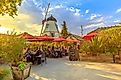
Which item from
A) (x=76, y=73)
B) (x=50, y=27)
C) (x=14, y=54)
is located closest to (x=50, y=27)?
(x=50, y=27)

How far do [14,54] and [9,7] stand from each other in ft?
10.9

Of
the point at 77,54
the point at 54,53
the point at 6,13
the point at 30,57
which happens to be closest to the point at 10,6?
the point at 6,13

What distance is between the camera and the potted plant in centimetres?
1096

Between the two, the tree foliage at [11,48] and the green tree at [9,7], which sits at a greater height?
the green tree at [9,7]

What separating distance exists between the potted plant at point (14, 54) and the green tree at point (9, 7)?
2282 millimetres

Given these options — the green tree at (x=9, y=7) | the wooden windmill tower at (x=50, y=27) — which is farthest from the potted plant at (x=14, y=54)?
the wooden windmill tower at (x=50, y=27)

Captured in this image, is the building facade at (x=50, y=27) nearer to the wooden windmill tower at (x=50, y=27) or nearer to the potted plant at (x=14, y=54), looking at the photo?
the wooden windmill tower at (x=50, y=27)

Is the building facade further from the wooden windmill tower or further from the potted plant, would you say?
the potted plant

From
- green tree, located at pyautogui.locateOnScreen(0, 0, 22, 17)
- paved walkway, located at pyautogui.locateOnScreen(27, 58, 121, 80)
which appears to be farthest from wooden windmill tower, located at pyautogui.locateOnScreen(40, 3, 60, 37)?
green tree, located at pyautogui.locateOnScreen(0, 0, 22, 17)

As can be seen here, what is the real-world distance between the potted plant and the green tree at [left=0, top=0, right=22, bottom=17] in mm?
2282

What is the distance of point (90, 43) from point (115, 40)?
124 inches

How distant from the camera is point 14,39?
13.0 meters

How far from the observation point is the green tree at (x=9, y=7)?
9.55m

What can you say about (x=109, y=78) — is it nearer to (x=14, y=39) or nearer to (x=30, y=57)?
(x=14, y=39)
